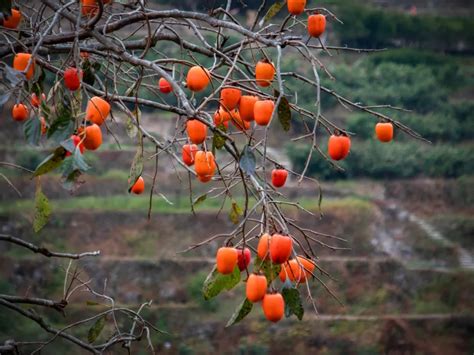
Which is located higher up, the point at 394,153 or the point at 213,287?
the point at 213,287

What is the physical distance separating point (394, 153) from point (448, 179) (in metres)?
1.07

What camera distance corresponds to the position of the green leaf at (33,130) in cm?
155

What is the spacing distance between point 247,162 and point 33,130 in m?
0.36

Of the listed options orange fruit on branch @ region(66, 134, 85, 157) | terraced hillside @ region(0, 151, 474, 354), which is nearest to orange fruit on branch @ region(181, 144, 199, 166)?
orange fruit on branch @ region(66, 134, 85, 157)

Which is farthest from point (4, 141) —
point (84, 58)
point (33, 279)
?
point (84, 58)

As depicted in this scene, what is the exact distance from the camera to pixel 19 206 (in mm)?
11391

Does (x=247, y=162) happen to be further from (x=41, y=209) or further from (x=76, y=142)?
(x=41, y=209)

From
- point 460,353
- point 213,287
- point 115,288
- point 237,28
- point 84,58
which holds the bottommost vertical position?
point 460,353

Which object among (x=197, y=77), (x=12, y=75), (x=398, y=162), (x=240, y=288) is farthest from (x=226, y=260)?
(x=398, y=162)

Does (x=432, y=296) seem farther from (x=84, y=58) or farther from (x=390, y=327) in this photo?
(x=84, y=58)

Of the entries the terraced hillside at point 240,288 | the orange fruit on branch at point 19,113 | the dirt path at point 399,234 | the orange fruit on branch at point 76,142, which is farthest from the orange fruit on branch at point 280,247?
the dirt path at point 399,234

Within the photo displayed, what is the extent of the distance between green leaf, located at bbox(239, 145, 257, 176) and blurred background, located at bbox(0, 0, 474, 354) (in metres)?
6.34

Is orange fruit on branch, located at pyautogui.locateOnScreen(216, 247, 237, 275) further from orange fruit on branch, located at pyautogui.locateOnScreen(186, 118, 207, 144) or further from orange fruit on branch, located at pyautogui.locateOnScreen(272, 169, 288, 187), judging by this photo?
orange fruit on branch, located at pyautogui.locateOnScreen(272, 169, 288, 187)

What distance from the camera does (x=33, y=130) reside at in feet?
5.14
